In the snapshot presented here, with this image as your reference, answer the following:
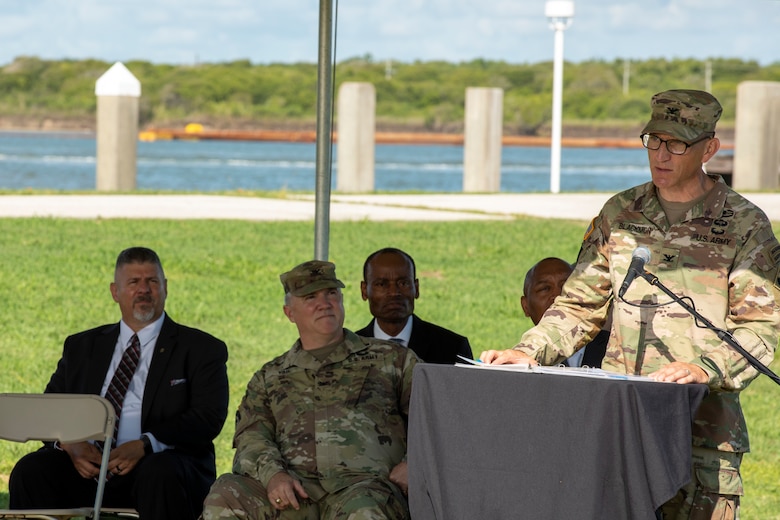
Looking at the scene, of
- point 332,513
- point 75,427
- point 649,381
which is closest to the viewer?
point 649,381

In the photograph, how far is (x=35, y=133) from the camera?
300 ft

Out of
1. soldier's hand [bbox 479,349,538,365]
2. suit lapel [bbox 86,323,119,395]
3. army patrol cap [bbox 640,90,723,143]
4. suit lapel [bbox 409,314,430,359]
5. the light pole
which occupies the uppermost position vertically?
the light pole

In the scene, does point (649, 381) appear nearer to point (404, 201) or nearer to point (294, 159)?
point (404, 201)

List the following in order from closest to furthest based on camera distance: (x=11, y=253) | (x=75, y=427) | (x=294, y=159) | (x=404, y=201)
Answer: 1. (x=75, y=427)
2. (x=11, y=253)
3. (x=404, y=201)
4. (x=294, y=159)

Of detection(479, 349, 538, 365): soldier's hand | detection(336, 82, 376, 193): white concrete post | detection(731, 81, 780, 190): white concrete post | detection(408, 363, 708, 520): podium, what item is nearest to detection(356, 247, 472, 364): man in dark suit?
detection(479, 349, 538, 365): soldier's hand

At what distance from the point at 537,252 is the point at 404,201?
5328mm

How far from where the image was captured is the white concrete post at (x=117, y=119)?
2011 cm

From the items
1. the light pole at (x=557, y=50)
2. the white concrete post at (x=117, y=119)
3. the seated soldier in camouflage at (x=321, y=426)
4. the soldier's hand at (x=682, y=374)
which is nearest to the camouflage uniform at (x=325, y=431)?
the seated soldier in camouflage at (x=321, y=426)

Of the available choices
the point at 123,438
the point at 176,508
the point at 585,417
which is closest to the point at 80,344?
the point at 123,438

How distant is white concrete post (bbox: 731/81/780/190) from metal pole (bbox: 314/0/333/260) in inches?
727

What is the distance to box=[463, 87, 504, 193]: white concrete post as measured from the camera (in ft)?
79.8

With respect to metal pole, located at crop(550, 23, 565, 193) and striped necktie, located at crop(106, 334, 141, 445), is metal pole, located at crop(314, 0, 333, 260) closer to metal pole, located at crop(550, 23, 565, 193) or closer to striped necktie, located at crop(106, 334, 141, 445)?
striped necktie, located at crop(106, 334, 141, 445)

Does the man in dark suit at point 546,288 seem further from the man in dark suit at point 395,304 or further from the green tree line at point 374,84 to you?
the green tree line at point 374,84

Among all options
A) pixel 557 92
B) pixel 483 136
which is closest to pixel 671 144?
pixel 557 92
